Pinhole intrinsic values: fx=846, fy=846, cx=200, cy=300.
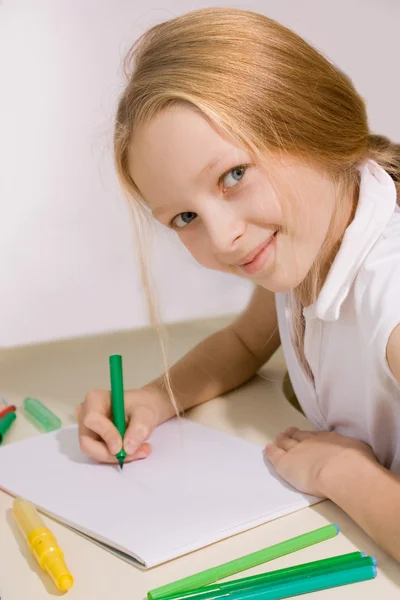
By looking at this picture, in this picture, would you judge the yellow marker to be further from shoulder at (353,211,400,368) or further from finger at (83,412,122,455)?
shoulder at (353,211,400,368)

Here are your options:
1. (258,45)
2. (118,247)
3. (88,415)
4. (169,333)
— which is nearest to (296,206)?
(258,45)

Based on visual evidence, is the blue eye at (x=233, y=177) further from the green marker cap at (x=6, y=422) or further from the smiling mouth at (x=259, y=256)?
the green marker cap at (x=6, y=422)

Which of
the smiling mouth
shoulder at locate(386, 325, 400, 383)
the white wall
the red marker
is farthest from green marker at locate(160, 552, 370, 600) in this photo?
the white wall

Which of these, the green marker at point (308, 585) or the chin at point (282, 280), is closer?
the green marker at point (308, 585)

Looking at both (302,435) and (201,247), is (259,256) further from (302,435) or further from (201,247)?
(302,435)

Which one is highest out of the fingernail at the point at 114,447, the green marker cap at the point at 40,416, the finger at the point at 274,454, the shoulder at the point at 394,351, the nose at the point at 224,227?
the nose at the point at 224,227

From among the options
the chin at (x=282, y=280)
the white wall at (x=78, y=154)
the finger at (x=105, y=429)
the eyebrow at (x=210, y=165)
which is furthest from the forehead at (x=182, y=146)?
the white wall at (x=78, y=154)

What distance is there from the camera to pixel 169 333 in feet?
3.59

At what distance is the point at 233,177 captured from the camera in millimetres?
627

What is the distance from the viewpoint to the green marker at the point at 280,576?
51 cm

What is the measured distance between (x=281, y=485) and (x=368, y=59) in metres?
0.79

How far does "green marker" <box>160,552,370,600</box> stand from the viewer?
51cm

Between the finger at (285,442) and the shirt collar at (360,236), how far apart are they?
108 mm

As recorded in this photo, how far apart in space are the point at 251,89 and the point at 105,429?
0.31m
